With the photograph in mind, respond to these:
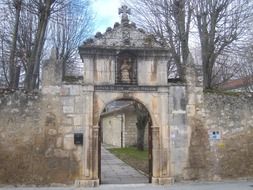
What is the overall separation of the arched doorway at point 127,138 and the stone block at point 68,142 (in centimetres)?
226

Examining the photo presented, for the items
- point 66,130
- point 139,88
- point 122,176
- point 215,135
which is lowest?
point 122,176

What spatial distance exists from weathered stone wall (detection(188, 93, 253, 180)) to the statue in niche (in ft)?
9.55

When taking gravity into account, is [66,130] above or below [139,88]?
below

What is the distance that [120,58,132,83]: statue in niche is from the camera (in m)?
14.7

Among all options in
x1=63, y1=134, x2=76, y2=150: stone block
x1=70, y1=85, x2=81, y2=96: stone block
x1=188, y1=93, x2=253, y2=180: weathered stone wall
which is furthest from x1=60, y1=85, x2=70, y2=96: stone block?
x1=188, y1=93, x2=253, y2=180: weathered stone wall

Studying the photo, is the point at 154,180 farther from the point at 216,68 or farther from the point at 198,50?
the point at 216,68

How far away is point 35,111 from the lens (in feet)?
46.1

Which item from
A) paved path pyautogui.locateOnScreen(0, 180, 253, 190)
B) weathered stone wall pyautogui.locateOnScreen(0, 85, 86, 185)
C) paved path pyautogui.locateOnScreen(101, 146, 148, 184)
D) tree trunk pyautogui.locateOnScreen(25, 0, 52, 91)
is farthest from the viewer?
tree trunk pyautogui.locateOnScreen(25, 0, 52, 91)

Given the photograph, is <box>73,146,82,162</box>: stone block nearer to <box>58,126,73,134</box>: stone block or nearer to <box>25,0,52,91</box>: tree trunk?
<box>58,126,73,134</box>: stone block

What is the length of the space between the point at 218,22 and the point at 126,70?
7.70 meters

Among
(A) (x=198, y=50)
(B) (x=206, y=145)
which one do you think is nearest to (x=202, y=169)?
(B) (x=206, y=145)

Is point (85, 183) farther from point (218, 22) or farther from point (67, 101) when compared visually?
point (218, 22)

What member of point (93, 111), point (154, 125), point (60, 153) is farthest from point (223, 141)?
point (60, 153)

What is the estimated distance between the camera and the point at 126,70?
14.7m
